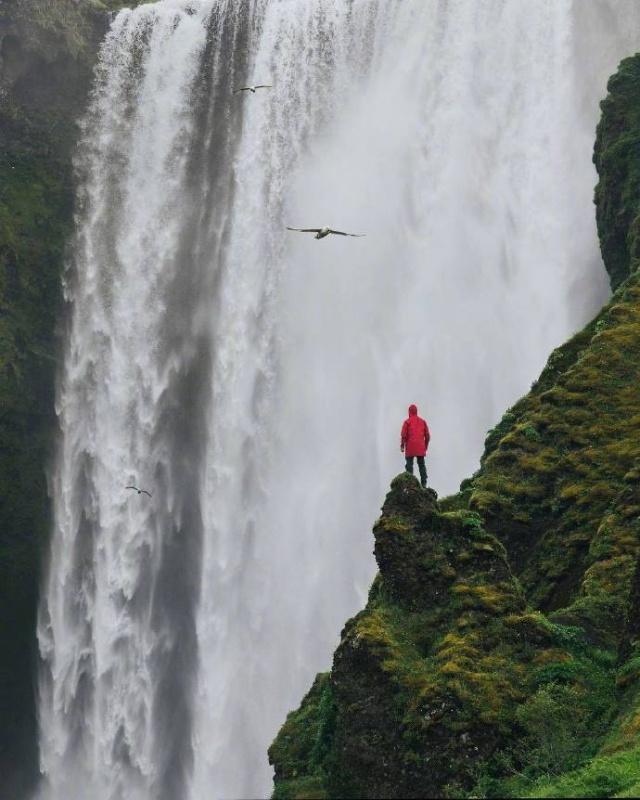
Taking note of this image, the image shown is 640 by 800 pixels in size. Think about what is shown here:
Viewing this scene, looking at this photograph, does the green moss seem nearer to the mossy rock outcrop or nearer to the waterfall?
the mossy rock outcrop

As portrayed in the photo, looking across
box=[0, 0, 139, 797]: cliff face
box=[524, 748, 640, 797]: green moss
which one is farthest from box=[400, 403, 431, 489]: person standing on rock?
box=[0, 0, 139, 797]: cliff face

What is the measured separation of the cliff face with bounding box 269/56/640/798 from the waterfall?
19.1 m

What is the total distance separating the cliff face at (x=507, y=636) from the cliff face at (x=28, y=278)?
3092 centimetres

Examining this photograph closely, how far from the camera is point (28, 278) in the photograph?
2138 inches

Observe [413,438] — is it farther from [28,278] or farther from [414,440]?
[28,278]

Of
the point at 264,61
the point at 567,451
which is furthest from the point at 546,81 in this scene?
the point at 567,451

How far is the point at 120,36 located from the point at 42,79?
162 inches

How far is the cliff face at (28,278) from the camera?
51531 mm

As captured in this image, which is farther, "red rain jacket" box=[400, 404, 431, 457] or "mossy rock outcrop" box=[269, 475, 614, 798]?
"red rain jacket" box=[400, 404, 431, 457]

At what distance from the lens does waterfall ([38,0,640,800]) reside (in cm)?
4559

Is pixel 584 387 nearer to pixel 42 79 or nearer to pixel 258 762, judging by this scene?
pixel 258 762

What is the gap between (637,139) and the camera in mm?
36562

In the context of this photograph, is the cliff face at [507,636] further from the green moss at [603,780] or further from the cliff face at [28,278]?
the cliff face at [28,278]

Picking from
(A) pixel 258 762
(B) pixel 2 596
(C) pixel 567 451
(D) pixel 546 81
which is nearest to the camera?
(C) pixel 567 451
